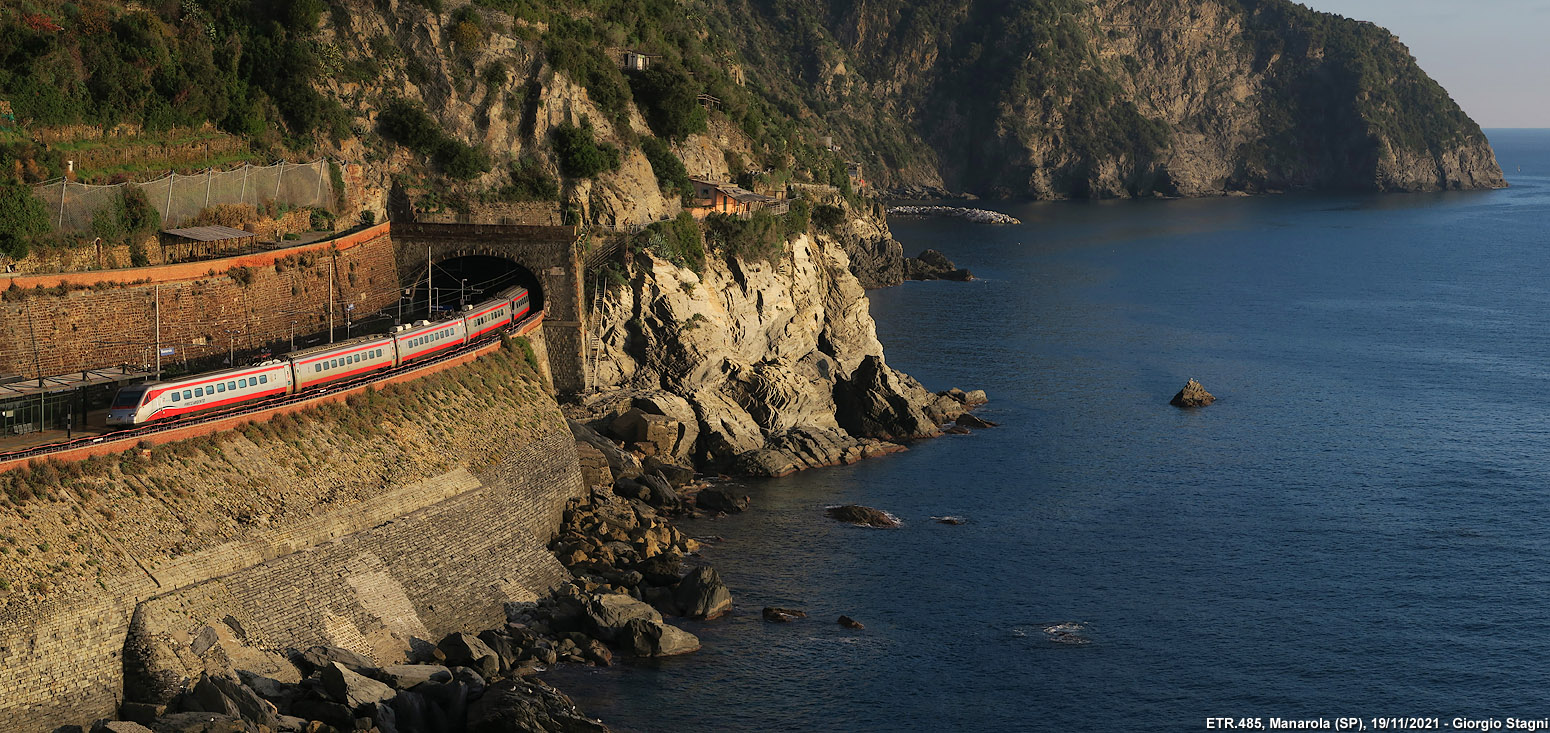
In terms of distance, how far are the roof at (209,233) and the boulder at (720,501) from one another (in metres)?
26.1

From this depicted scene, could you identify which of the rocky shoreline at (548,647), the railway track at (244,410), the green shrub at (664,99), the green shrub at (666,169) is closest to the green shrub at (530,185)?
the green shrub at (666,169)

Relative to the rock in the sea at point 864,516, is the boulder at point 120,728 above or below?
above

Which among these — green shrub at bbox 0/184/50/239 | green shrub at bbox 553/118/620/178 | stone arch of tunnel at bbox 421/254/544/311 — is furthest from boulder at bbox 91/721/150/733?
green shrub at bbox 553/118/620/178

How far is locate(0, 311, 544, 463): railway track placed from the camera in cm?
4981

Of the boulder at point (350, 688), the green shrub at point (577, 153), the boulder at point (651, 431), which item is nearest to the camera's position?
the boulder at point (350, 688)

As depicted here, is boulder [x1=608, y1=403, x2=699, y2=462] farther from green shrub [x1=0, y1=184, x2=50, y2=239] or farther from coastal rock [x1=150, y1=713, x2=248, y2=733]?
coastal rock [x1=150, y1=713, x2=248, y2=733]

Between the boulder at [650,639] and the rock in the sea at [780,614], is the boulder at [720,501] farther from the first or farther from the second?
the boulder at [650,639]

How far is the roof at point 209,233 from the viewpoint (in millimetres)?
69562

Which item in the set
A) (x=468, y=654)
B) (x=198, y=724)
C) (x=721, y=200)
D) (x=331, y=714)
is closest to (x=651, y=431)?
(x=721, y=200)

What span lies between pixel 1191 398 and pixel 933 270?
233 ft

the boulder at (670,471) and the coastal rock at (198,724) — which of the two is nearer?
the coastal rock at (198,724)

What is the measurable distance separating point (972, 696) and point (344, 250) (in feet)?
135

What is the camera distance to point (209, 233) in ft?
232

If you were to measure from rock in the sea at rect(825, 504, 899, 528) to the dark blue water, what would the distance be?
3.10 feet
